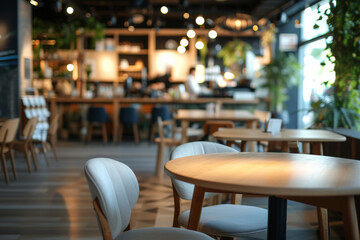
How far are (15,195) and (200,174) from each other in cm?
385

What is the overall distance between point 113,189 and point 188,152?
0.89m

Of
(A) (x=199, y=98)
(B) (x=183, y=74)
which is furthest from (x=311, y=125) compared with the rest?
(B) (x=183, y=74)

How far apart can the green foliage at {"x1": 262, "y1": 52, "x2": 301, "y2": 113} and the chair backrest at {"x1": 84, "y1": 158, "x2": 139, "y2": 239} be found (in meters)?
10.8

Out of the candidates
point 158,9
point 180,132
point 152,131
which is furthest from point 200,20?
point 158,9

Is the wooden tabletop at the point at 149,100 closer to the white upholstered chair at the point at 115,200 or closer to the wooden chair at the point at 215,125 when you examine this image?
the wooden chair at the point at 215,125

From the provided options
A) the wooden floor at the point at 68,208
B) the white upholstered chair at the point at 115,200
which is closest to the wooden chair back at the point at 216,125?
the wooden floor at the point at 68,208

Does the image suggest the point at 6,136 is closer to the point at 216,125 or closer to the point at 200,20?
the point at 216,125

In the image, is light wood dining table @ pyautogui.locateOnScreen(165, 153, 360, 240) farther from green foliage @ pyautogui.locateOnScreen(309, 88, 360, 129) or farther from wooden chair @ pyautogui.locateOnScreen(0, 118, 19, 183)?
wooden chair @ pyautogui.locateOnScreen(0, 118, 19, 183)

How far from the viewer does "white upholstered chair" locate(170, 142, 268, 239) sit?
242 cm

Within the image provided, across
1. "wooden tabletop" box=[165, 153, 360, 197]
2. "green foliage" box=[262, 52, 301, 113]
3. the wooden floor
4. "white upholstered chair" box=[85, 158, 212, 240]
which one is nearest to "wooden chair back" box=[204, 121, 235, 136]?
the wooden floor

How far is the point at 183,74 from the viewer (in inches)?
600

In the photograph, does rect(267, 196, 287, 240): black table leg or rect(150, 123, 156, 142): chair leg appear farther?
rect(150, 123, 156, 142): chair leg

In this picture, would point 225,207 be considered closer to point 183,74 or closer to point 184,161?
point 184,161

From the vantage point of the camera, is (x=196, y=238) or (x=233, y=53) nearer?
(x=196, y=238)
